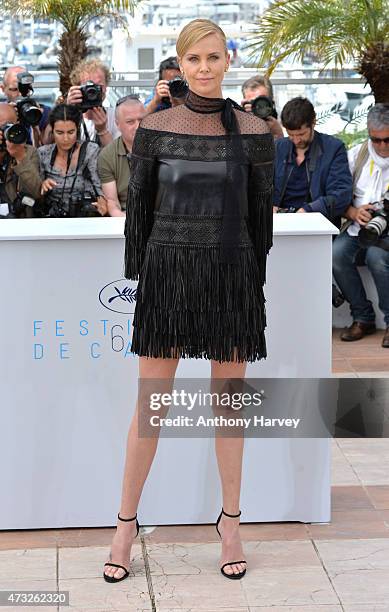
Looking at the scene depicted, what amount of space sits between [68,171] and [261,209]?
122 inches

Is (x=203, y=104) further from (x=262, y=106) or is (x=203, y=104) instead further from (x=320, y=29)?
(x=320, y=29)

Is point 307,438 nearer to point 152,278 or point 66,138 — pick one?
point 152,278

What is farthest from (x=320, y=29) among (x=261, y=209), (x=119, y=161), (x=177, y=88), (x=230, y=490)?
(x=230, y=490)

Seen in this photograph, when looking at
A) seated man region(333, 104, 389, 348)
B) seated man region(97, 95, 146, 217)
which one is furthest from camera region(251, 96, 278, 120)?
seated man region(97, 95, 146, 217)

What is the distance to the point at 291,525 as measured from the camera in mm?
4203

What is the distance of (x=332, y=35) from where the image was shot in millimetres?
9047

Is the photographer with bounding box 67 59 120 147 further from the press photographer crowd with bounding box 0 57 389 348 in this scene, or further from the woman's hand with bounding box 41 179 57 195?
the woman's hand with bounding box 41 179 57 195

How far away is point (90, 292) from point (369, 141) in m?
3.73

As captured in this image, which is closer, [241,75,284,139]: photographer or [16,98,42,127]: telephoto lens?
[16,98,42,127]: telephoto lens

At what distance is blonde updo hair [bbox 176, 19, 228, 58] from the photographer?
349 centimetres

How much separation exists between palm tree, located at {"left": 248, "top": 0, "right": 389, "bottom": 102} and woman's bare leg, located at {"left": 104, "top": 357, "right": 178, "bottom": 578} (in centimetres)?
540

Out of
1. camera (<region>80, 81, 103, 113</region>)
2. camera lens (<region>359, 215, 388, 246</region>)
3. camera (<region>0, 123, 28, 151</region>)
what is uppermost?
camera (<region>80, 81, 103, 113</region>)

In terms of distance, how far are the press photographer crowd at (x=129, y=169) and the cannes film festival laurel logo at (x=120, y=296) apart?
2435mm

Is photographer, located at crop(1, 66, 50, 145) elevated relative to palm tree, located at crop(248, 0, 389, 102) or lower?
lower
